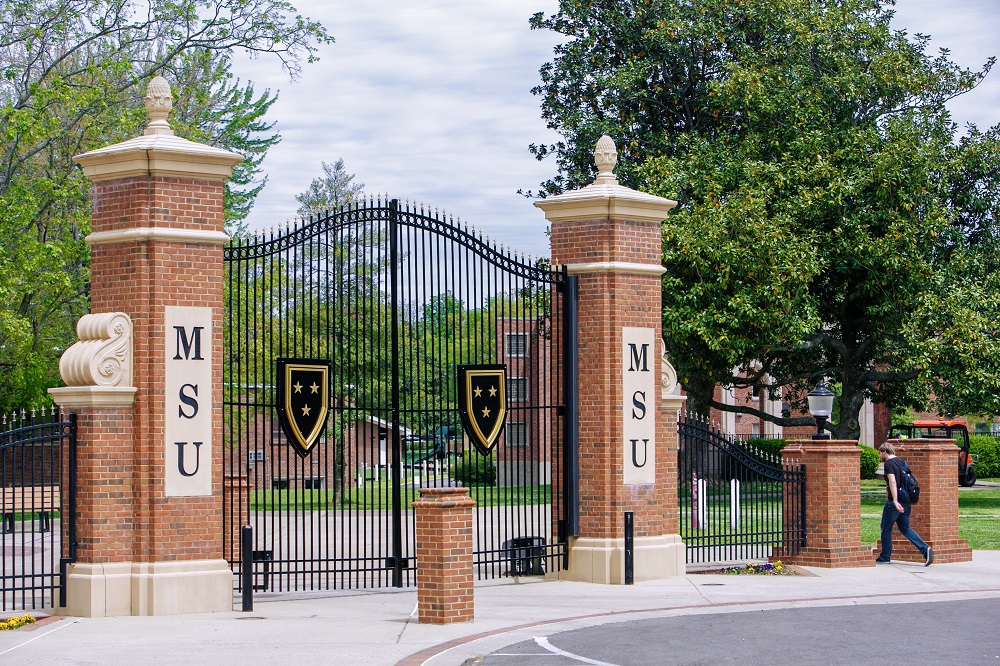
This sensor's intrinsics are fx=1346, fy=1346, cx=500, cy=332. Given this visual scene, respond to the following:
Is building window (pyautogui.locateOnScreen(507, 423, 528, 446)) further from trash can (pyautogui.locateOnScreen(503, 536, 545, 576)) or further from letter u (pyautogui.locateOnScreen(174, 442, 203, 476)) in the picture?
letter u (pyautogui.locateOnScreen(174, 442, 203, 476))

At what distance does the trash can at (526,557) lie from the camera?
53.0 feet

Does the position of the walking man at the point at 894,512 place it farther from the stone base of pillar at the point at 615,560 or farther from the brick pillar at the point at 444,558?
the brick pillar at the point at 444,558

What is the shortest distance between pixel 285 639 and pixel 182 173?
15.9 feet

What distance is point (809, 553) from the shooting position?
711 inches

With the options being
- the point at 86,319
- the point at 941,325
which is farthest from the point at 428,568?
the point at 941,325

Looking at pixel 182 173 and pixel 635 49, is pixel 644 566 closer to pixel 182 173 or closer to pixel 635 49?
pixel 182 173

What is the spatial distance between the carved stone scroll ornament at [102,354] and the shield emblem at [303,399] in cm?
165

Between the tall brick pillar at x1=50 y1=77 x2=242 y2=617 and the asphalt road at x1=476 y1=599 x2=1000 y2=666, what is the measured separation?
12.7ft

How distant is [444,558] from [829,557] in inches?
284

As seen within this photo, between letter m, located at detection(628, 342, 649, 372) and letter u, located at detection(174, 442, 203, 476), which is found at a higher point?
letter m, located at detection(628, 342, 649, 372)

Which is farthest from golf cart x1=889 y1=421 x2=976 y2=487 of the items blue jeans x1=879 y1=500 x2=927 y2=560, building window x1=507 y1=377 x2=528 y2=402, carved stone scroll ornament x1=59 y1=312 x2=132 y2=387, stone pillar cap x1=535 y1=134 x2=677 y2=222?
carved stone scroll ornament x1=59 y1=312 x2=132 y2=387

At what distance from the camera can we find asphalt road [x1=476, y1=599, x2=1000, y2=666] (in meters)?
10.8

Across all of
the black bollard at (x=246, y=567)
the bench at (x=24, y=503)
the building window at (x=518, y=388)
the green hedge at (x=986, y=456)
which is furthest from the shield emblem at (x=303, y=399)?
the green hedge at (x=986, y=456)

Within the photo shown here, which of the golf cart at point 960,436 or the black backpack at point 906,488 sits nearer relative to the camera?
the black backpack at point 906,488
